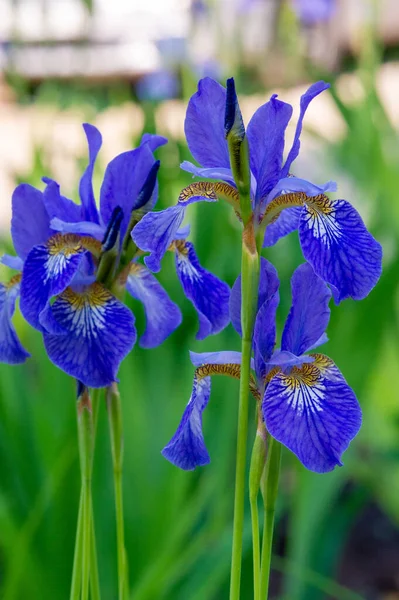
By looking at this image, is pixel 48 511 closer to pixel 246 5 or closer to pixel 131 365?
pixel 131 365

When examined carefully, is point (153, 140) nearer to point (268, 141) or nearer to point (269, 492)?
point (268, 141)

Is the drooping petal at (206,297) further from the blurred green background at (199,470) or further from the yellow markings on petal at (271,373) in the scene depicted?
the blurred green background at (199,470)

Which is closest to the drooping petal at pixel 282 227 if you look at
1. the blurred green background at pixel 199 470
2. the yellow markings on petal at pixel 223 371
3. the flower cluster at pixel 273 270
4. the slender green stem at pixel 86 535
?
the flower cluster at pixel 273 270

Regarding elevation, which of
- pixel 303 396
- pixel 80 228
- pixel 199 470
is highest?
pixel 80 228

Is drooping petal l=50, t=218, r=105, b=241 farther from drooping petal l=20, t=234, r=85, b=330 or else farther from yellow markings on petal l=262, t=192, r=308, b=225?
yellow markings on petal l=262, t=192, r=308, b=225

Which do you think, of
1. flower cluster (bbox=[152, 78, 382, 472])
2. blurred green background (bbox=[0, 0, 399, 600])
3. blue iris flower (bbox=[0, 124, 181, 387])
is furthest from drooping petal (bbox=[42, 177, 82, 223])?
blurred green background (bbox=[0, 0, 399, 600])

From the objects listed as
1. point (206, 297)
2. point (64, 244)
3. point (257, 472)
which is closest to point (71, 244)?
point (64, 244)
